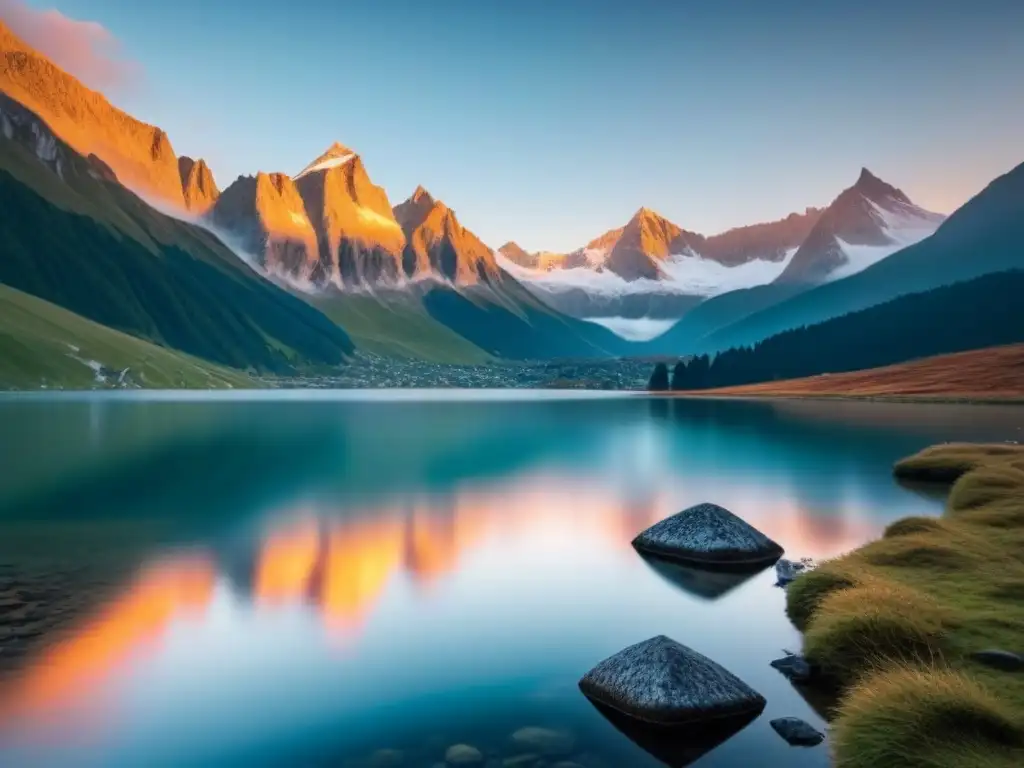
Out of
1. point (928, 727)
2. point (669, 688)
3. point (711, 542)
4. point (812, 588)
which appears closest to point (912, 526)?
point (711, 542)

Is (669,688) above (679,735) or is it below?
above

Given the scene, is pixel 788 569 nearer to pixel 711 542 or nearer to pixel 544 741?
pixel 711 542

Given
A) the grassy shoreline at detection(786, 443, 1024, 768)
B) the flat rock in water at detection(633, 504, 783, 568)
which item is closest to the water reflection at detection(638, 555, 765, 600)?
the flat rock in water at detection(633, 504, 783, 568)

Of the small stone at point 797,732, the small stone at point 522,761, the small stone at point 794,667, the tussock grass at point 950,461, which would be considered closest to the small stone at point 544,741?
the small stone at point 522,761

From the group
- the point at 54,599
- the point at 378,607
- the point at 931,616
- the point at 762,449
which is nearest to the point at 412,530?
the point at 378,607

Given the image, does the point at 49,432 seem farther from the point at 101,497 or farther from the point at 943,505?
the point at 943,505

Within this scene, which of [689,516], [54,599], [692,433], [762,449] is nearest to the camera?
[54,599]

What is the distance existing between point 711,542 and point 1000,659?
60.1 ft

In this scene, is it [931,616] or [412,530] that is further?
[412,530]

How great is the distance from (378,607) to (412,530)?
17007 mm

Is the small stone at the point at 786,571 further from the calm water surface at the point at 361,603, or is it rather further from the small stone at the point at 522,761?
the small stone at the point at 522,761

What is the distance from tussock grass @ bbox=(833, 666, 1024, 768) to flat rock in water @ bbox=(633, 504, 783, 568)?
2062cm

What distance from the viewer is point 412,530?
46438 millimetres

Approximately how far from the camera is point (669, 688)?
1917cm
